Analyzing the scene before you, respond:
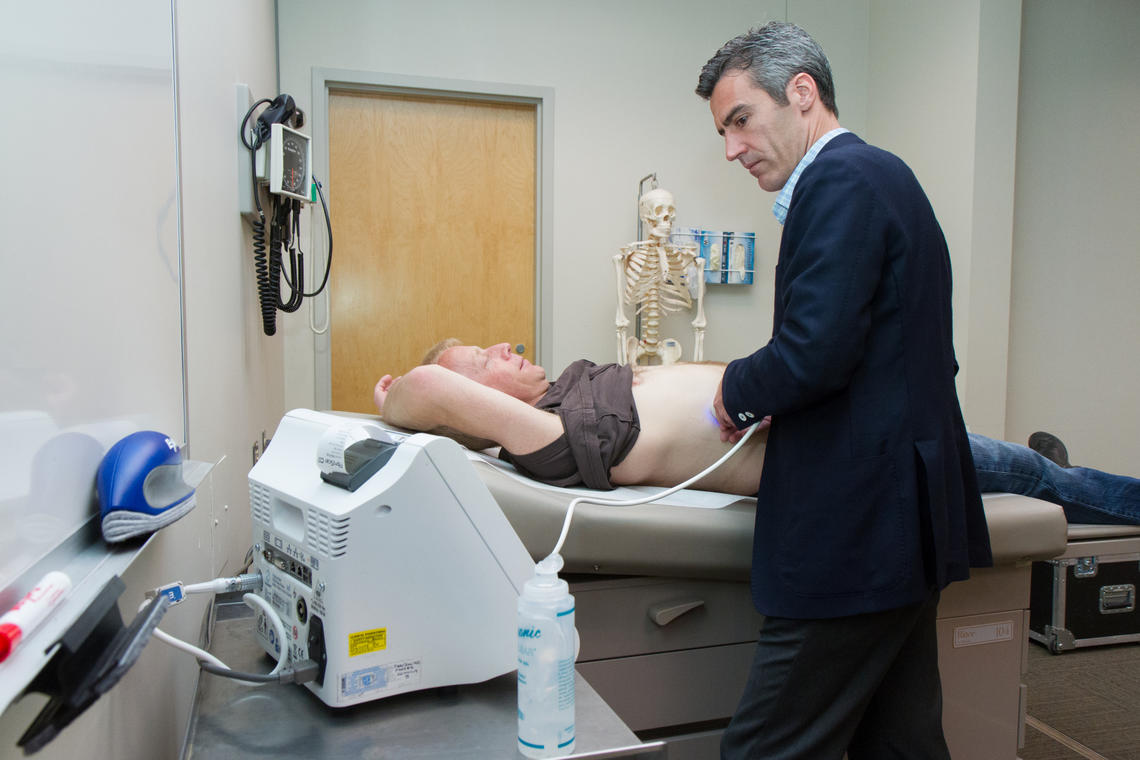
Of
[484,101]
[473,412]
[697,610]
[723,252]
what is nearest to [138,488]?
[473,412]

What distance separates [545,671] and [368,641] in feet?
0.65

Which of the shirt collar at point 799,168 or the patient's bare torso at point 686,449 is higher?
the shirt collar at point 799,168

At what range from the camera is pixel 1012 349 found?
3.40 metres

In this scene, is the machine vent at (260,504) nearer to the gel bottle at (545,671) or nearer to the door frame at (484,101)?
the gel bottle at (545,671)

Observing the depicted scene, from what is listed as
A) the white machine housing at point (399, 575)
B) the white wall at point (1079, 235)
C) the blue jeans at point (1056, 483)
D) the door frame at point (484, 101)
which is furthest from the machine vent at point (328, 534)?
the white wall at point (1079, 235)

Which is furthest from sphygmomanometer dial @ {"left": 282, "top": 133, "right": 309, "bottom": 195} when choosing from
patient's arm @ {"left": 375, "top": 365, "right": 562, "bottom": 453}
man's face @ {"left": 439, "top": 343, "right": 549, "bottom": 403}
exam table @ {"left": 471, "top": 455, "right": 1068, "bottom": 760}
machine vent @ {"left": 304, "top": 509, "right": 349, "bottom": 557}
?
machine vent @ {"left": 304, "top": 509, "right": 349, "bottom": 557}

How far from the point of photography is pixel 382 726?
2.45ft

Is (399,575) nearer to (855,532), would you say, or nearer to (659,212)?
(855,532)

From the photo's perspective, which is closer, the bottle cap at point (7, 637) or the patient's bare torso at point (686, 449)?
the bottle cap at point (7, 637)

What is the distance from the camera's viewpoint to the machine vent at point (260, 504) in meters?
0.87

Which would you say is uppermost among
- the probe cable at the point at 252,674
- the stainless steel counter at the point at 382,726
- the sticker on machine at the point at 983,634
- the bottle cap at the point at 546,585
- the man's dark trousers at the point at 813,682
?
the bottle cap at the point at 546,585

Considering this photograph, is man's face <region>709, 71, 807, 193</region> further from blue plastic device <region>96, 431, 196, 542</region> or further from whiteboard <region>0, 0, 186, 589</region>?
blue plastic device <region>96, 431, 196, 542</region>

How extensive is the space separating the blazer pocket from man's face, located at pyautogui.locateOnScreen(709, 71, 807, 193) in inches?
21.6

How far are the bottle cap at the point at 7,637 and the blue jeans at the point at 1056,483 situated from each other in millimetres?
1783
